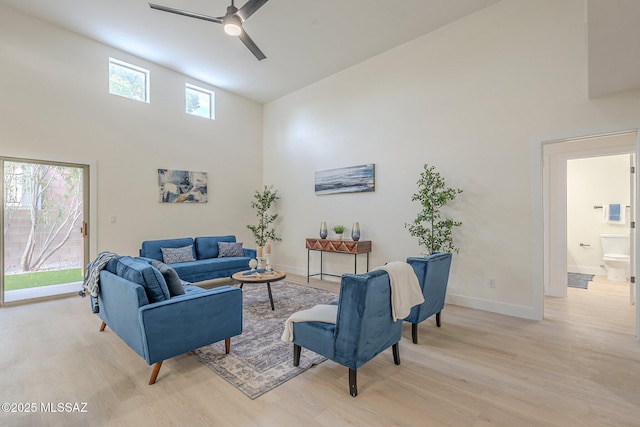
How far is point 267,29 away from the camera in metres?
4.35

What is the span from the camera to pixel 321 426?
5.90ft

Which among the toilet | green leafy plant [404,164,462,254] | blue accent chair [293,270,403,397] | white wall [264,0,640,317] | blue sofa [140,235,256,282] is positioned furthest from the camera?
the toilet

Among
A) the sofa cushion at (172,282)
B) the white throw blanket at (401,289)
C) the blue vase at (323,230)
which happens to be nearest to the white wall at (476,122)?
the blue vase at (323,230)

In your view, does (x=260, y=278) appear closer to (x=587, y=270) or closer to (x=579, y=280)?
(x=579, y=280)

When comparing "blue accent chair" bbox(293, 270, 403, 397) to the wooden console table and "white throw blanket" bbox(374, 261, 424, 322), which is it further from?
the wooden console table

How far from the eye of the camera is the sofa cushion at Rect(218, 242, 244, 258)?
5.66m

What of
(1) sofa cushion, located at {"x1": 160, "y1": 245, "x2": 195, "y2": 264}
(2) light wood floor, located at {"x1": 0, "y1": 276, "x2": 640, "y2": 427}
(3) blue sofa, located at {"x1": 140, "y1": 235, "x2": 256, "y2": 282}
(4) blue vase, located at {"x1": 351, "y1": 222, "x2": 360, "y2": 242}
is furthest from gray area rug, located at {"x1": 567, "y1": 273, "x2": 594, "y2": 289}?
(1) sofa cushion, located at {"x1": 160, "y1": 245, "x2": 195, "y2": 264}

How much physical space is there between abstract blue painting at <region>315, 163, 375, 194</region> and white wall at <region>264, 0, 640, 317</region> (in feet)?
0.44

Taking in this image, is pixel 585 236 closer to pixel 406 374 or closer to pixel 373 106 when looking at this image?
pixel 373 106

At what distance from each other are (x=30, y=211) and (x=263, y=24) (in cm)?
449

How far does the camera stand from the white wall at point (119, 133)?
4.22 meters

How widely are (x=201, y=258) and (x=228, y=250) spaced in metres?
0.52

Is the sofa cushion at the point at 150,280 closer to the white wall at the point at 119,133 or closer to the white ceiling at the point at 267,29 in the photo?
the white wall at the point at 119,133

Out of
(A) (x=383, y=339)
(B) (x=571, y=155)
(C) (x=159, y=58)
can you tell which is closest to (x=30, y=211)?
(C) (x=159, y=58)
